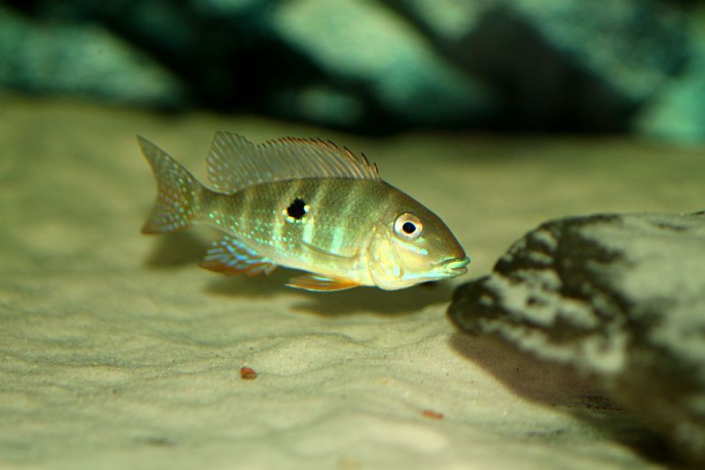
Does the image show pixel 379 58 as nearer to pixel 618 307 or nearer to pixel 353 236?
pixel 353 236

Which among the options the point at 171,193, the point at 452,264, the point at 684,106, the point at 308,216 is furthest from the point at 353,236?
the point at 684,106

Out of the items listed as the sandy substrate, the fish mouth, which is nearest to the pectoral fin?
the sandy substrate

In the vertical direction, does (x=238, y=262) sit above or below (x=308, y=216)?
below

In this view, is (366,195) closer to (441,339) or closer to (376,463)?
(441,339)

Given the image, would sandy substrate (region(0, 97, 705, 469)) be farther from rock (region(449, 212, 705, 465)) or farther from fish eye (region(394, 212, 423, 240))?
fish eye (region(394, 212, 423, 240))

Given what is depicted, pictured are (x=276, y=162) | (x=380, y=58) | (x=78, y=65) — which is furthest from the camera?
(x=78, y=65)

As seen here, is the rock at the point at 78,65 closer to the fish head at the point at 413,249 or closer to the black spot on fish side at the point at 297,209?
the black spot on fish side at the point at 297,209

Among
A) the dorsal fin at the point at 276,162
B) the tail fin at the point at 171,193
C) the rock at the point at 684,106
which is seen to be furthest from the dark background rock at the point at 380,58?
the dorsal fin at the point at 276,162


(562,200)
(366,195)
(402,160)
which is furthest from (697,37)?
(366,195)
